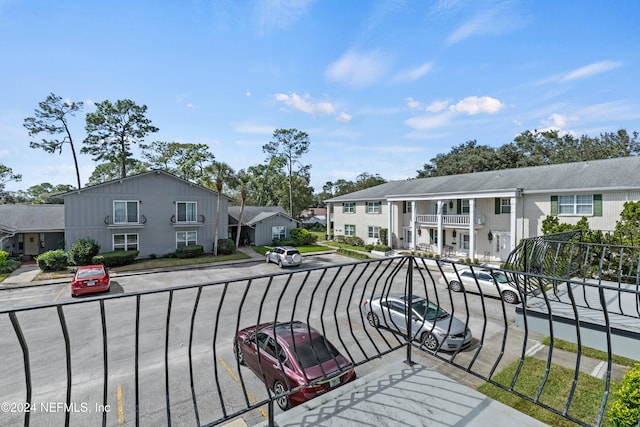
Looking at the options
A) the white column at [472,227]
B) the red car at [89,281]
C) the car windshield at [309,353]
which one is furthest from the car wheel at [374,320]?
the white column at [472,227]

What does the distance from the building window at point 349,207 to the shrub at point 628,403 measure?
27039 mm

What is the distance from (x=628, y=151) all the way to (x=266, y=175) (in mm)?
46708

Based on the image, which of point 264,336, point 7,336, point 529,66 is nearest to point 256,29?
point 264,336

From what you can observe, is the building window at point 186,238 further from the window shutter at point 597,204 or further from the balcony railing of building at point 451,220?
the window shutter at point 597,204

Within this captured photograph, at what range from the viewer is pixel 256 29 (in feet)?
28.2

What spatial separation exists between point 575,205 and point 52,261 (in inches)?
1207

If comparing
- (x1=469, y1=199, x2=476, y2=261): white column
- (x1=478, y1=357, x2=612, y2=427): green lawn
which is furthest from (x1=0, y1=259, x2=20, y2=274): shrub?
(x1=469, y1=199, x2=476, y2=261): white column

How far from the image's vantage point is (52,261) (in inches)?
703

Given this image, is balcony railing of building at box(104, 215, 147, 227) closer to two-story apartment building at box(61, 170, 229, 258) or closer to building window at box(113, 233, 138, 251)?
two-story apartment building at box(61, 170, 229, 258)

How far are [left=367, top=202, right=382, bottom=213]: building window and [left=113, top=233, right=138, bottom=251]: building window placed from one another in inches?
767

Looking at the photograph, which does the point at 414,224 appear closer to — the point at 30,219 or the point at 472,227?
the point at 472,227

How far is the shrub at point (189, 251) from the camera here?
22219 mm

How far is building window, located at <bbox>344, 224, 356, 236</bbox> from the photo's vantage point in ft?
99.0

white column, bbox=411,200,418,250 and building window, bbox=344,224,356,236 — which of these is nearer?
white column, bbox=411,200,418,250
